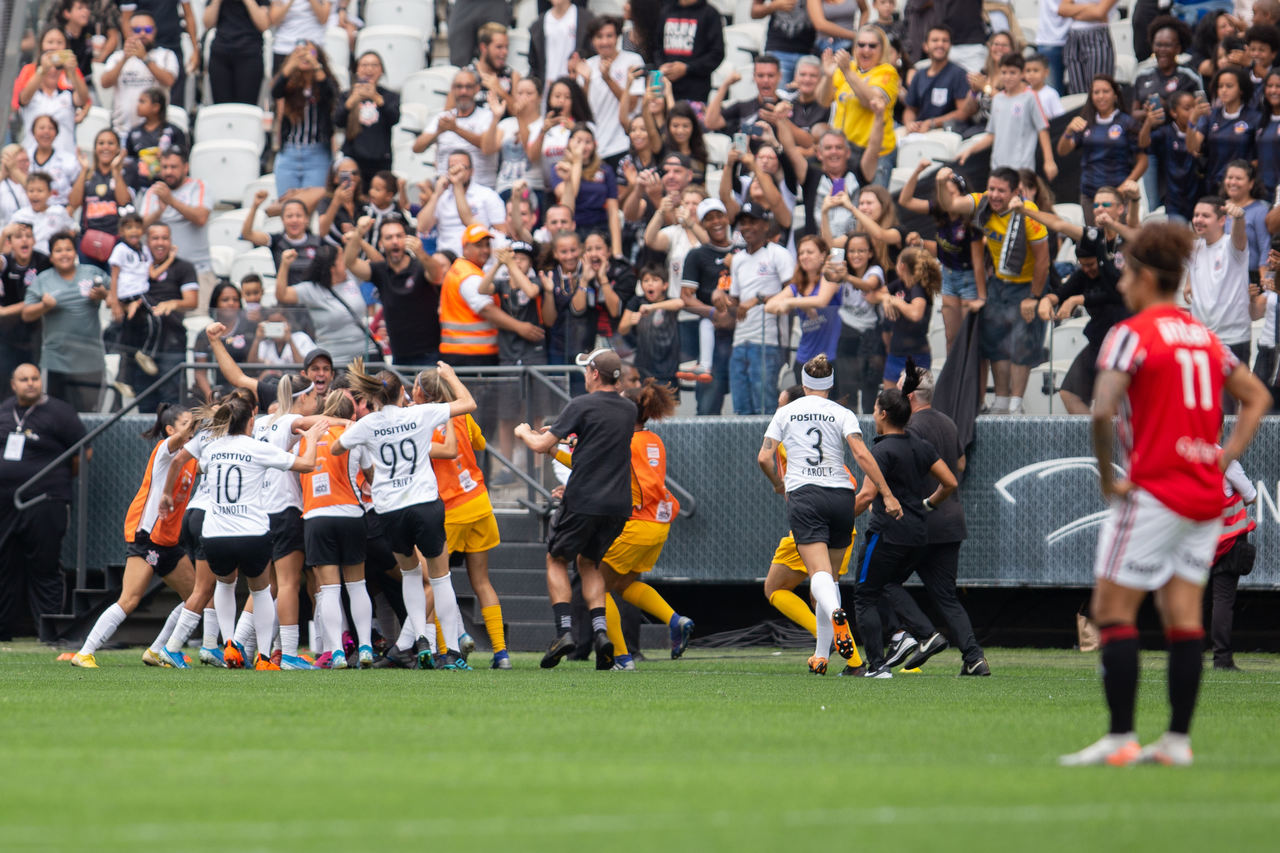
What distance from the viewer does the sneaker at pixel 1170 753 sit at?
6.74 metres

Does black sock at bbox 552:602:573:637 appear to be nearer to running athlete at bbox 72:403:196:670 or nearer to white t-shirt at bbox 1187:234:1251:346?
running athlete at bbox 72:403:196:670

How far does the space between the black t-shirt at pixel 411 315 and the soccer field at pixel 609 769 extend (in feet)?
19.2

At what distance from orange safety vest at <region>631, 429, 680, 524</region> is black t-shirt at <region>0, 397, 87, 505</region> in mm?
6324

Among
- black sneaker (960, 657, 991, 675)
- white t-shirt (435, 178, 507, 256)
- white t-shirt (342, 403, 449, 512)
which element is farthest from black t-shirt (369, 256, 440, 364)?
black sneaker (960, 657, 991, 675)

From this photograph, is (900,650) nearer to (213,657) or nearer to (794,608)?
(794,608)

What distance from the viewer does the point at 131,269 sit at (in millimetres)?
17922

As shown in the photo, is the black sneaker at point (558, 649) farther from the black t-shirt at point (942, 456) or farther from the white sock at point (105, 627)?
the white sock at point (105, 627)

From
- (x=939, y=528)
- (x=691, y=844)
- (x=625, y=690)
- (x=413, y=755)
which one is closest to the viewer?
(x=691, y=844)

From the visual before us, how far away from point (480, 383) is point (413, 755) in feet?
31.0

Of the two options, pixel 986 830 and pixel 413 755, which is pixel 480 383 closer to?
pixel 413 755

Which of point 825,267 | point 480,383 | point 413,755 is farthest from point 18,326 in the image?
point 413,755

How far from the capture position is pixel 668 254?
16.9 meters

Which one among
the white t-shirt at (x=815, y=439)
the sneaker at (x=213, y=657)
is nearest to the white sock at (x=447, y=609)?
the sneaker at (x=213, y=657)

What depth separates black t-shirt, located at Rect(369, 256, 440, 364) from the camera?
666 inches
